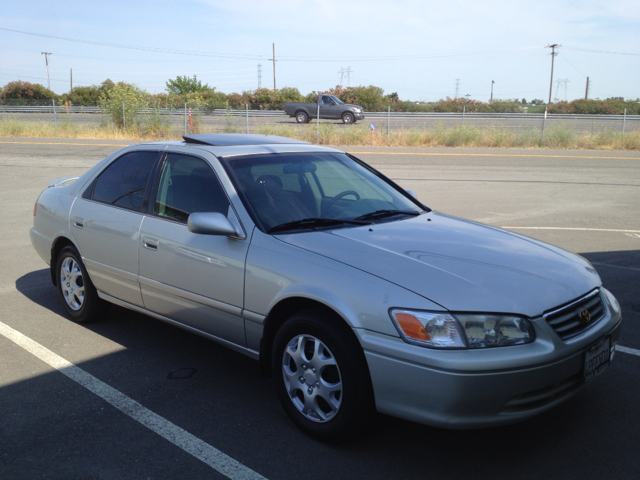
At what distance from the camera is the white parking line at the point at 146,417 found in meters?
2.96

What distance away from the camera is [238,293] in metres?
3.52

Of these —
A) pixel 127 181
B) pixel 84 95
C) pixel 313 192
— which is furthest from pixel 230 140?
pixel 84 95

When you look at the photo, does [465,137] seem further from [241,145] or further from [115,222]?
[115,222]

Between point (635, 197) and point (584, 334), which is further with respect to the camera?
point (635, 197)

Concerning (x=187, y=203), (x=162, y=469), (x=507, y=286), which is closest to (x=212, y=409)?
(x=162, y=469)

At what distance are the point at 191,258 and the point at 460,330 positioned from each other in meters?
1.84

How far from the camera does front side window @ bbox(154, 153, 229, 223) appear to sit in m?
3.89

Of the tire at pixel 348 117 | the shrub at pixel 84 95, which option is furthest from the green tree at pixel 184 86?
the tire at pixel 348 117

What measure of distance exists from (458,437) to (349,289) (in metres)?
1.08

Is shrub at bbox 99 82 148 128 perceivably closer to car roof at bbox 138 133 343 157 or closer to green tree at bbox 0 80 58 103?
car roof at bbox 138 133 343 157

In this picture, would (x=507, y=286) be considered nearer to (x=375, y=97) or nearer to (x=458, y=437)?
(x=458, y=437)

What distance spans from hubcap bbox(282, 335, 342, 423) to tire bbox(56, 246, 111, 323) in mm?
2312

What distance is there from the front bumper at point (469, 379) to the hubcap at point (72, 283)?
3032 millimetres

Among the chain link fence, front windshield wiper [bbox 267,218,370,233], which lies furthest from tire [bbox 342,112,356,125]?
front windshield wiper [bbox 267,218,370,233]
